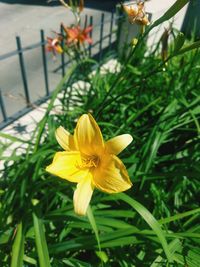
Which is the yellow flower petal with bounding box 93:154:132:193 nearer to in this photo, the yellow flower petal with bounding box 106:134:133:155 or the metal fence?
Answer: the yellow flower petal with bounding box 106:134:133:155

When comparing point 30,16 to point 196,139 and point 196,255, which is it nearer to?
point 196,139

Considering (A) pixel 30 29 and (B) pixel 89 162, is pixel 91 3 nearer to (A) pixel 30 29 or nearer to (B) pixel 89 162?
(A) pixel 30 29

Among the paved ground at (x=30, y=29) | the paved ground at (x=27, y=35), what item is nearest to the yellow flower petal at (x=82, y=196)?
the paved ground at (x=27, y=35)

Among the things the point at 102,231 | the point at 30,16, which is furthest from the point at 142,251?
the point at 30,16

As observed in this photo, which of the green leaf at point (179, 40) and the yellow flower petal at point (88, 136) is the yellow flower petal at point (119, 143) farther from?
the green leaf at point (179, 40)

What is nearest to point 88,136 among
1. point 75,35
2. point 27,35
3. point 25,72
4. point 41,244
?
point 41,244

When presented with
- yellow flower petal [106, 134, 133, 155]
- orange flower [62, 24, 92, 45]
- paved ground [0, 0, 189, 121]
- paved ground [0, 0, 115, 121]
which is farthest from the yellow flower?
orange flower [62, 24, 92, 45]
